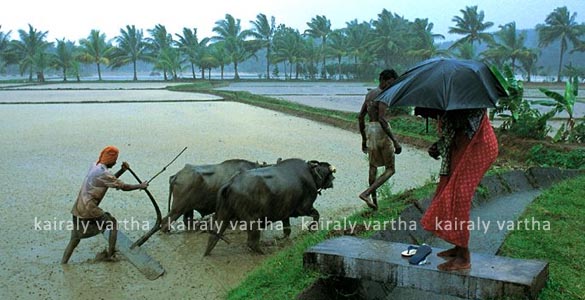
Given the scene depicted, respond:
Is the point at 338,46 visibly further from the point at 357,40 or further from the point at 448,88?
the point at 448,88

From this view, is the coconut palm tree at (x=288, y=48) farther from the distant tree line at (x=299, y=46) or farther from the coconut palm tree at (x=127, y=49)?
the coconut palm tree at (x=127, y=49)

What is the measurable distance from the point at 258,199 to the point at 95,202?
1520mm

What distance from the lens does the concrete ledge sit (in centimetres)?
328

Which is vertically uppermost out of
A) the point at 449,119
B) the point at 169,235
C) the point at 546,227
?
the point at 449,119

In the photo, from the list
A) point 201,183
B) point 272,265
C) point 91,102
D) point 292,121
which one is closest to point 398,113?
point 292,121

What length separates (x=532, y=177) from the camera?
7871 millimetres

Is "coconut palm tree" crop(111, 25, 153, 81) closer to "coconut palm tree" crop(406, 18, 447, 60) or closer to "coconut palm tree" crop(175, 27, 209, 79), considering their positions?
"coconut palm tree" crop(175, 27, 209, 79)

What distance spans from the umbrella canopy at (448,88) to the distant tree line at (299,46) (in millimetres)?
46959

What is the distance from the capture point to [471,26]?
53188 millimetres

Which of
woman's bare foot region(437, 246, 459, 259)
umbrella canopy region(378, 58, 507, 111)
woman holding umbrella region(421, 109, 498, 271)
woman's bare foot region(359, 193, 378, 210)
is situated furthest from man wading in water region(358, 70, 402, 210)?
umbrella canopy region(378, 58, 507, 111)

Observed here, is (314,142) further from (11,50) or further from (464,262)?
(11,50)

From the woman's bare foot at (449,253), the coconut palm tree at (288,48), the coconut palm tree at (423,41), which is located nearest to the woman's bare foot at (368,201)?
the woman's bare foot at (449,253)

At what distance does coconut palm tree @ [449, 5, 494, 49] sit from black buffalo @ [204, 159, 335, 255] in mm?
49548

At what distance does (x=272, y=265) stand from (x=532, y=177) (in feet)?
15.8
